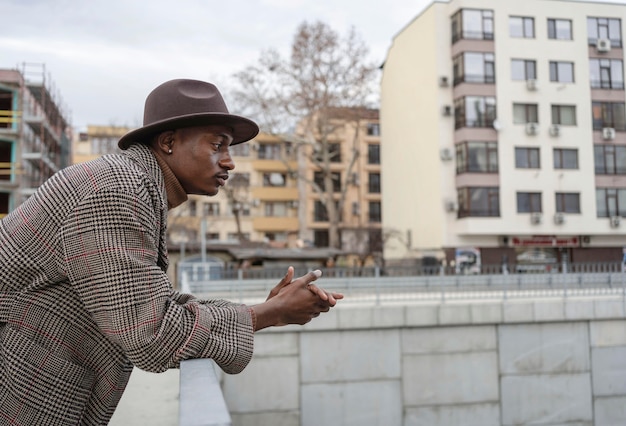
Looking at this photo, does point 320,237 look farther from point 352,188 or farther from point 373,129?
point 373,129

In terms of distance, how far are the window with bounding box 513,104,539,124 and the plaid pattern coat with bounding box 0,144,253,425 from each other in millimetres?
35711

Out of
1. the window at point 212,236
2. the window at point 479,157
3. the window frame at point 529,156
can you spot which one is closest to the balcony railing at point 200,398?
the window at point 479,157

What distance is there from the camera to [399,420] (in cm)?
1257

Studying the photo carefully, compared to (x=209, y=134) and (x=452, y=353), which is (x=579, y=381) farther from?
(x=209, y=134)

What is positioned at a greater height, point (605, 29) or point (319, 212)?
point (605, 29)

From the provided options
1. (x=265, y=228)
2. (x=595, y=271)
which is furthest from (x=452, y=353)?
(x=265, y=228)

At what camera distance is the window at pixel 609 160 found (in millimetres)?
35531

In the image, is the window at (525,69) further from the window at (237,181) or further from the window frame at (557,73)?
the window at (237,181)

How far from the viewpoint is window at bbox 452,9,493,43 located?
34.4m

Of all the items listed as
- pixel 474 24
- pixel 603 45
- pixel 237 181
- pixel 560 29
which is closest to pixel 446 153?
pixel 474 24

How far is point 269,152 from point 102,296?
172ft

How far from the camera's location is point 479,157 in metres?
34.6

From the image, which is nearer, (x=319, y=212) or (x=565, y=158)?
(x=565, y=158)

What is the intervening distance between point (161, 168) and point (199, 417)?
79 cm
